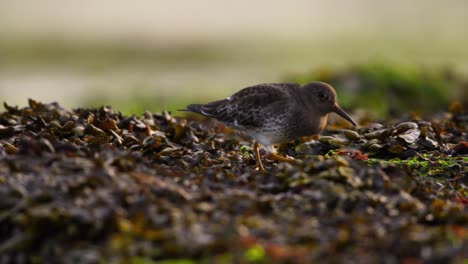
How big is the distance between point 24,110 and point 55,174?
15.8 ft

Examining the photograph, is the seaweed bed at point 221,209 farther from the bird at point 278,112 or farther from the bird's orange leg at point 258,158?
the bird at point 278,112

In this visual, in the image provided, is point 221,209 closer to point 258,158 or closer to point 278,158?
point 258,158

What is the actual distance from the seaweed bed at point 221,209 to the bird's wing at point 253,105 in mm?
666

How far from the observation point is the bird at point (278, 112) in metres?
9.56

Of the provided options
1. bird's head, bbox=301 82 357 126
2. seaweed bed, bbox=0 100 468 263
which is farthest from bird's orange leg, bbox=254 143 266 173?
bird's head, bbox=301 82 357 126

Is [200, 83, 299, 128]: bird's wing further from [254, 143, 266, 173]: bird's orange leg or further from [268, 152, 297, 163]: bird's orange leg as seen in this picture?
[268, 152, 297, 163]: bird's orange leg

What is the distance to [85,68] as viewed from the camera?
24.2m

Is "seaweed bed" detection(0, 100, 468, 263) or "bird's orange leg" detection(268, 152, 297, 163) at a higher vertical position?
"seaweed bed" detection(0, 100, 468, 263)

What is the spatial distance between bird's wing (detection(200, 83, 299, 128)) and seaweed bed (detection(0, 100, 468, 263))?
0.67m

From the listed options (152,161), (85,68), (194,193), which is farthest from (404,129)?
(85,68)

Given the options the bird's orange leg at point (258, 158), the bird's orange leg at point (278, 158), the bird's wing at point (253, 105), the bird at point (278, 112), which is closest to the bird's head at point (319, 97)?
the bird at point (278, 112)

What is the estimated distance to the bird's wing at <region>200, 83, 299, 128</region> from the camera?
968 centimetres

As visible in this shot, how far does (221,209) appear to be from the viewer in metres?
6.89

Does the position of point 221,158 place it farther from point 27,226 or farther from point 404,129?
point 27,226
